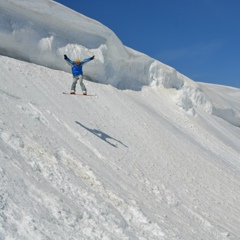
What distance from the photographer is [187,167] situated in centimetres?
1180

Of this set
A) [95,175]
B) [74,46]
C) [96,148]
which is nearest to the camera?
[95,175]

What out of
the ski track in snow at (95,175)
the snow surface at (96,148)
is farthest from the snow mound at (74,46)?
the ski track in snow at (95,175)

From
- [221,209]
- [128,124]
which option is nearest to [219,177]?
[221,209]

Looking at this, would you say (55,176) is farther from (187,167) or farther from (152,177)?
(187,167)

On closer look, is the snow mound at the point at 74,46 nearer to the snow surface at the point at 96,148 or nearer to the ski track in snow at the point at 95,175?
the snow surface at the point at 96,148

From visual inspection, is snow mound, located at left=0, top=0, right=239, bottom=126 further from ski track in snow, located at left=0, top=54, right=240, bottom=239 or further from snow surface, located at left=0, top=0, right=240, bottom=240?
ski track in snow, located at left=0, top=54, right=240, bottom=239

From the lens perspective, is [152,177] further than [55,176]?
Yes

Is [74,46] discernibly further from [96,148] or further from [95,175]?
[95,175]

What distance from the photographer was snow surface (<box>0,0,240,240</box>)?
19.6 ft

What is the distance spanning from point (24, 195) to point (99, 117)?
6.58 metres

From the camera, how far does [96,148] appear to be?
9477 mm

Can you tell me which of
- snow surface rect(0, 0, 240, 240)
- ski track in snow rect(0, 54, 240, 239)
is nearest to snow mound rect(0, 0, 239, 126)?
snow surface rect(0, 0, 240, 240)

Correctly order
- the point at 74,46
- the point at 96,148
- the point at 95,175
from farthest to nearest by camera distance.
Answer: the point at 74,46 < the point at 96,148 < the point at 95,175

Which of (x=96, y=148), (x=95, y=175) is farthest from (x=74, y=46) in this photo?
(x=95, y=175)
